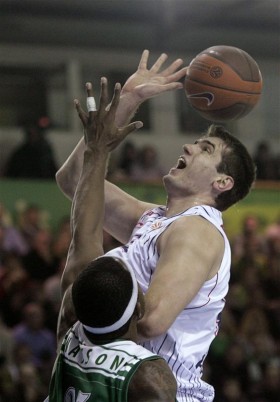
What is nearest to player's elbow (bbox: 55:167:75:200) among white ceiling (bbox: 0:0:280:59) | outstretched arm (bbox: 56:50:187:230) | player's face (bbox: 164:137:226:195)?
outstretched arm (bbox: 56:50:187:230)

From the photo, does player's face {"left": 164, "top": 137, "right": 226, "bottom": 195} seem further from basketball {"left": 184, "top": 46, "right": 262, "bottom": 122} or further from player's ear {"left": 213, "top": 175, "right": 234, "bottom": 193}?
basketball {"left": 184, "top": 46, "right": 262, "bottom": 122}

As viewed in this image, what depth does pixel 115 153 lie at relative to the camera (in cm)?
1378

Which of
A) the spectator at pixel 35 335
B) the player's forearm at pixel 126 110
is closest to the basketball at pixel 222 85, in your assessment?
the player's forearm at pixel 126 110

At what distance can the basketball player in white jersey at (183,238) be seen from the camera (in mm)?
3789

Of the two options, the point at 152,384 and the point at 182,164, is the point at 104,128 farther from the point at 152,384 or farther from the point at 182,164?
the point at 152,384

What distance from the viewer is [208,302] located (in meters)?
4.09

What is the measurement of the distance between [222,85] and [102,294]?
76.4 inches

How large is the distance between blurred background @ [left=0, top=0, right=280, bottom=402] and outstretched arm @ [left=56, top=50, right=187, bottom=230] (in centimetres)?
422

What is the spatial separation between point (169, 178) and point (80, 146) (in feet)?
2.00

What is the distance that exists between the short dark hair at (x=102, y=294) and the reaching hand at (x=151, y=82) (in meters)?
1.60

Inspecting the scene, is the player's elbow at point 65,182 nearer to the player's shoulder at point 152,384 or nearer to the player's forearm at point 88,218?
the player's forearm at point 88,218

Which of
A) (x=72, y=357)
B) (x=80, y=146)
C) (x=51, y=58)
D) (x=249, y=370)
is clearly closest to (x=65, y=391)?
(x=72, y=357)

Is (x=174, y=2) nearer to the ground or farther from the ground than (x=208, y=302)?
nearer to the ground

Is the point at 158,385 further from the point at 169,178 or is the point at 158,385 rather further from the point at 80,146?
the point at 80,146
